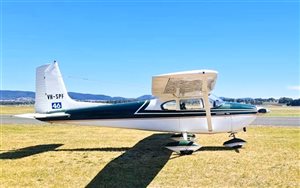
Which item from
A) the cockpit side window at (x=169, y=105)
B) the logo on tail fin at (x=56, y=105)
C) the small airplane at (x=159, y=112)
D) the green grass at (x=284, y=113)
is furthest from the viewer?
the green grass at (x=284, y=113)

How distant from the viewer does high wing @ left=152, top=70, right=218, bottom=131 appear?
820 cm

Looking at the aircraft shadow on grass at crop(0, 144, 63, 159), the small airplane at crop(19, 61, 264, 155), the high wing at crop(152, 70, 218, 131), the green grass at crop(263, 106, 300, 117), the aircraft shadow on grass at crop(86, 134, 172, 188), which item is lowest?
the aircraft shadow on grass at crop(86, 134, 172, 188)

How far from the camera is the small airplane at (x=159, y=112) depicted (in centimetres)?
1117

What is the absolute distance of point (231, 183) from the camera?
722 centimetres

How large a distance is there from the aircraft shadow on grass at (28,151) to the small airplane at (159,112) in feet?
3.75

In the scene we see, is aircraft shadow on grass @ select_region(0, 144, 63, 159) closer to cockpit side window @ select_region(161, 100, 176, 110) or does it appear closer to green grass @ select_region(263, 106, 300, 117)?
cockpit side window @ select_region(161, 100, 176, 110)

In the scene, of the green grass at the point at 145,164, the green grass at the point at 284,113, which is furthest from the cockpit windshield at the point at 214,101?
the green grass at the point at 284,113

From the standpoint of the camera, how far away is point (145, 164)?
9.12 metres

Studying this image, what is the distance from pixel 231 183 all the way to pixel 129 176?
246cm

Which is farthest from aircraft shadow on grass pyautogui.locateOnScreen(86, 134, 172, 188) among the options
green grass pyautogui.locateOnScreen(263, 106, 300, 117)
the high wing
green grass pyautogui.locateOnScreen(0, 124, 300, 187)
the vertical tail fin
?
green grass pyautogui.locateOnScreen(263, 106, 300, 117)

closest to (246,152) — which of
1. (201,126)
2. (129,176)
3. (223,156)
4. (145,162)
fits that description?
(223,156)

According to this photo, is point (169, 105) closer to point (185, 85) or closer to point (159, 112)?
point (159, 112)

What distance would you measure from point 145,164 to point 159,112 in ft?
9.44

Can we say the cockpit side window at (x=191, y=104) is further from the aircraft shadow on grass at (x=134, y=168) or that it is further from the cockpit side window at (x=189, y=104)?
the aircraft shadow on grass at (x=134, y=168)
